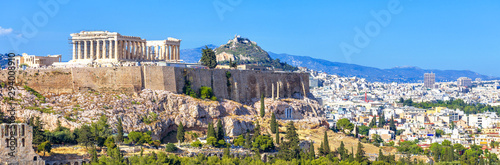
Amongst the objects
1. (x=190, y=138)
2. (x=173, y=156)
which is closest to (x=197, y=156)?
(x=173, y=156)

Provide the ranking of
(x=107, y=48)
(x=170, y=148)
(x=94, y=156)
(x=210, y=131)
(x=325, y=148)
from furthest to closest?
(x=107, y=48), (x=325, y=148), (x=210, y=131), (x=170, y=148), (x=94, y=156)

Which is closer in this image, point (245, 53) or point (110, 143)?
point (110, 143)

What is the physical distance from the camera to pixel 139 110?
221ft

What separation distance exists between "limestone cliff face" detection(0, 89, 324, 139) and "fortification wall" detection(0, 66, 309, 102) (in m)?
0.98

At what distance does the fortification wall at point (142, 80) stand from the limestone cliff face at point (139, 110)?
0.98 m

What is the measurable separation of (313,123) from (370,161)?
41.8 feet

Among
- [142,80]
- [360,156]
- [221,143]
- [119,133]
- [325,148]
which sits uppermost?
[142,80]

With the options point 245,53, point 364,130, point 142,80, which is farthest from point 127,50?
point 245,53

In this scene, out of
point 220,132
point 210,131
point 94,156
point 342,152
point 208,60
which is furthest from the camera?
point 208,60

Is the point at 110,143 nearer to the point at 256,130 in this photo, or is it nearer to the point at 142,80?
the point at 142,80

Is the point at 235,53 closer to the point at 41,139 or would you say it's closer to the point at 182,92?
the point at 182,92

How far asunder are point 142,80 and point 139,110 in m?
4.51

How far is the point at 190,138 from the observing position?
68938mm

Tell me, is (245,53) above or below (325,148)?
above
